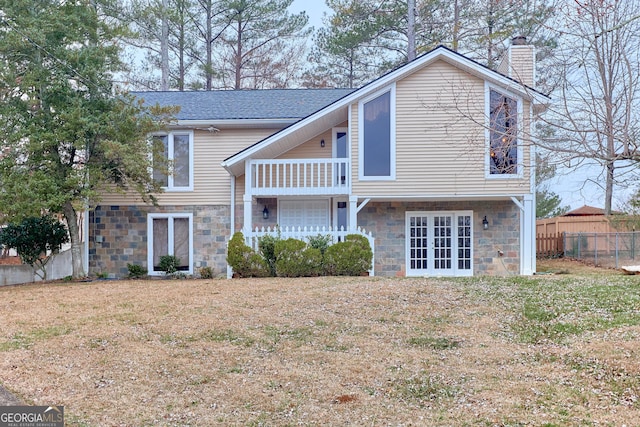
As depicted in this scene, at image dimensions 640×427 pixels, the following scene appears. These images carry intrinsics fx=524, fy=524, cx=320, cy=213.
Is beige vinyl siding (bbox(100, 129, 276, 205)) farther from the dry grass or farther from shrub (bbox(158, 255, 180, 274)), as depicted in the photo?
the dry grass

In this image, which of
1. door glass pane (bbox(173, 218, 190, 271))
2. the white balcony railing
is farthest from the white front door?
door glass pane (bbox(173, 218, 190, 271))

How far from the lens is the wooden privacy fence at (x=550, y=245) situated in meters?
19.5

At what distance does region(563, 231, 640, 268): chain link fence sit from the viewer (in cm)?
A: 1614

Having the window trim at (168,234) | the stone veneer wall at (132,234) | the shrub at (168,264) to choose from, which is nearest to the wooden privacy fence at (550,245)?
the stone veneer wall at (132,234)

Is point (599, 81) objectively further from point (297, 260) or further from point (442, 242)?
point (442, 242)

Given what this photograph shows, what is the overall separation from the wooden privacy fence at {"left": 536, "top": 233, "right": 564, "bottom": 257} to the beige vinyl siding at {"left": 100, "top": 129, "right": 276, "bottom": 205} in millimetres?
12220

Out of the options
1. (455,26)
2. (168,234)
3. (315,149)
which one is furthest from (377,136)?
(455,26)

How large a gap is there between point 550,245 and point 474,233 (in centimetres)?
792

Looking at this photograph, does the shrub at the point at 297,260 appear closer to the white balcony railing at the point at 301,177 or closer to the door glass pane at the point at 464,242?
the white balcony railing at the point at 301,177

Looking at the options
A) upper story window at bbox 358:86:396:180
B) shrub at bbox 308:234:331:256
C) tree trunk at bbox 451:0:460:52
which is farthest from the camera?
tree trunk at bbox 451:0:460:52

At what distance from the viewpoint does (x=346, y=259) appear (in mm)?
11758

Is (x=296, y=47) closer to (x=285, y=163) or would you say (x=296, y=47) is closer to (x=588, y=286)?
(x=285, y=163)

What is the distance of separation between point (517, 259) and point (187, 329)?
937cm

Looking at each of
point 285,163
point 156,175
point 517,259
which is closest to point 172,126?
point 156,175
